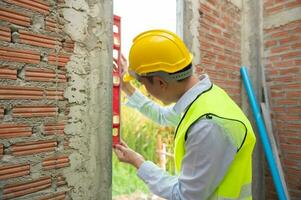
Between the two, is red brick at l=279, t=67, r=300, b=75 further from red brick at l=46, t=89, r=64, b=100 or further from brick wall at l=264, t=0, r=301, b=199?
red brick at l=46, t=89, r=64, b=100

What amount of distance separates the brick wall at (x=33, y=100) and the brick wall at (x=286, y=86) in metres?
2.62

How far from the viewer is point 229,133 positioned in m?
1.17

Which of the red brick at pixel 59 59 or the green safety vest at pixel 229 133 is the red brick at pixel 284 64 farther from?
the red brick at pixel 59 59

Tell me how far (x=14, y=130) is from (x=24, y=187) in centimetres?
27

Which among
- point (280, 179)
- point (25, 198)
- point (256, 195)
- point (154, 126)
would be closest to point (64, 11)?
point (25, 198)

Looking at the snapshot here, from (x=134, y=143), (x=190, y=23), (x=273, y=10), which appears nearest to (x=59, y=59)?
(x=134, y=143)

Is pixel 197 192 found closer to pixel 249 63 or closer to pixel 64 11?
pixel 64 11

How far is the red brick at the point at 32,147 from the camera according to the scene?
132 centimetres

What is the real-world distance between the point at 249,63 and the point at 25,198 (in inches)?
112

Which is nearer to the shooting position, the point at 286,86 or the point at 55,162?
the point at 55,162

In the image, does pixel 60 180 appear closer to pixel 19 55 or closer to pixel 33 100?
pixel 33 100

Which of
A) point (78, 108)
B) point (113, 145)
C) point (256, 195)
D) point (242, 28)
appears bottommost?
point (256, 195)

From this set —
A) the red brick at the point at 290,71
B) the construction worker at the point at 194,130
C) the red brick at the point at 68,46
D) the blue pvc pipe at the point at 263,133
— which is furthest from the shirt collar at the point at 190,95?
the red brick at the point at 290,71

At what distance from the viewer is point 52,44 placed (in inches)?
56.7
